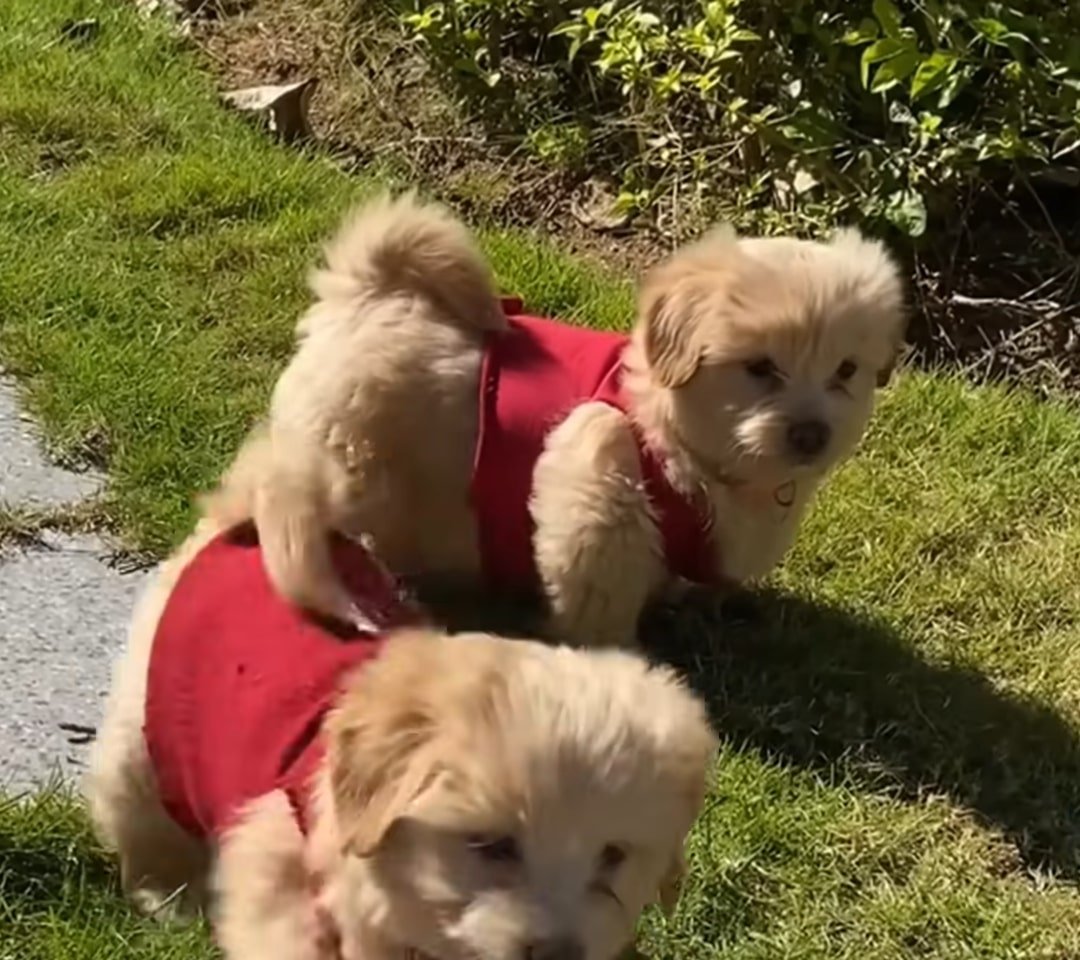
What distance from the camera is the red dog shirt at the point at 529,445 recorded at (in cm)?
389

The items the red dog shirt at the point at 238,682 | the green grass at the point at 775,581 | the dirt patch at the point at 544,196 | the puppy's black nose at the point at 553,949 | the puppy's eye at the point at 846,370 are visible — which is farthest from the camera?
the dirt patch at the point at 544,196

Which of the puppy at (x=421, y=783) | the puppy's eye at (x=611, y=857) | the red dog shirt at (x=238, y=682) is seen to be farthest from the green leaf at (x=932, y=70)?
the puppy's eye at (x=611, y=857)

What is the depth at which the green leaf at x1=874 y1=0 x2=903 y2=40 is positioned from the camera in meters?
4.97

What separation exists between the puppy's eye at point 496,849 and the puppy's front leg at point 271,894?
37 centimetres

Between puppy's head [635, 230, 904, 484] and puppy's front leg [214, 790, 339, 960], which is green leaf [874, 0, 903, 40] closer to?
puppy's head [635, 230, 904, 484]

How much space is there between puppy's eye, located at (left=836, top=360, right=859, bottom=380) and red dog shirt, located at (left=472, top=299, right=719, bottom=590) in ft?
1.21

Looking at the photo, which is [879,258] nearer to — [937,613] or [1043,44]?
[937,613]

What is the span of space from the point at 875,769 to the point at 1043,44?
87.8 inches

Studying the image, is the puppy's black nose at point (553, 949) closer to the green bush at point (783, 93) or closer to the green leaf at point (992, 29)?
the green bush at point (783, 93)

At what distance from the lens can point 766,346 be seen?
3.74 meters

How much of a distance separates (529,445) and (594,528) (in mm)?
218

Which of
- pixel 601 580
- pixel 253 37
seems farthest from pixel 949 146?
pixel 253 37

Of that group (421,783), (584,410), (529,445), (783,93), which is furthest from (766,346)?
(783,93)

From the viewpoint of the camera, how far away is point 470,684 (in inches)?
91.7
